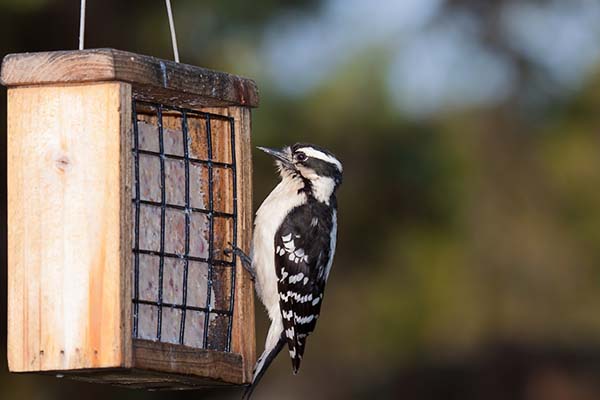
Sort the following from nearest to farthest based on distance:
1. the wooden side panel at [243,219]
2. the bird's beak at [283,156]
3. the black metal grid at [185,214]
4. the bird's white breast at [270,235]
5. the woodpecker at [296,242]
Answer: the black metal grid at [185,214]
the wooden side panel at [243,219]
the bird's white breast at [270,235]
the woodpecker at [296,242]
the bird's beak at [283,156]

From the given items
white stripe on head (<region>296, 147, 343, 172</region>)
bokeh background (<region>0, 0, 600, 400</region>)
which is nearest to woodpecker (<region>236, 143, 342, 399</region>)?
white stripe on head (<region>296, 147, 343, 172</region>)

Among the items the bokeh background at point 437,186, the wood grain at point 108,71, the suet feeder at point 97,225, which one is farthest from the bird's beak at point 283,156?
the bokeh background at point 437,186

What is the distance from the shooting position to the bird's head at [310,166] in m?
7.05

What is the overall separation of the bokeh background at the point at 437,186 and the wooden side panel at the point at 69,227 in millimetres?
6943

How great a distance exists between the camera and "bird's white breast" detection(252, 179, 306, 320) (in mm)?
6586

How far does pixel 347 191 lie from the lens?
1341 cm

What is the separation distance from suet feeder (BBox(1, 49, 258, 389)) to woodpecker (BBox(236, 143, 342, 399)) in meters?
0.76

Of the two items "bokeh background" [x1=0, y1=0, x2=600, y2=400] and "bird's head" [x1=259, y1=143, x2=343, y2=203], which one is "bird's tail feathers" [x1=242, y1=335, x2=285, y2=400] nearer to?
"bird's head" [x1=259, y1=143, x2=343, y2=203]

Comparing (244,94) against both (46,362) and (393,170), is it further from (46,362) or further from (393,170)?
(393,170)

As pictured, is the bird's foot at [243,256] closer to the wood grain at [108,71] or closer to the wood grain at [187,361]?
the wood grain at [187,361]

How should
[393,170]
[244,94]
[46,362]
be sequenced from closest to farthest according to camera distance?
1. [46,362]
2. [244,94]
3. [393,170]

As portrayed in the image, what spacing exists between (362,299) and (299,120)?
1.84 metres

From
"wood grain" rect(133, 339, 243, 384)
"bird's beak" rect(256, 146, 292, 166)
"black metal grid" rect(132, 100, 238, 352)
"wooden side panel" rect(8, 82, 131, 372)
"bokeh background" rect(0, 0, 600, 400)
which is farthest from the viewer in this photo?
"bokeh background" rect(0, 0, 600, 400)

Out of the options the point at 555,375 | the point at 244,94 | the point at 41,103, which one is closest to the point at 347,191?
the point at 555,375
